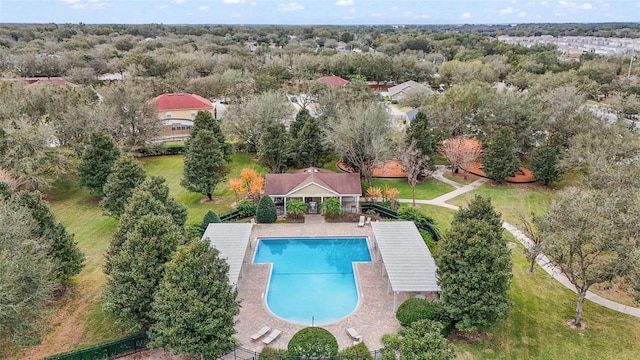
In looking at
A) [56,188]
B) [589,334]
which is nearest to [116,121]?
[56,188]

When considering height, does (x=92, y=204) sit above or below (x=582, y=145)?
below

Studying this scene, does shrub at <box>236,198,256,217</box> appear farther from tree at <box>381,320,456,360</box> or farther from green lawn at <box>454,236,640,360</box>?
tree at <box>381,320,456,360</box>

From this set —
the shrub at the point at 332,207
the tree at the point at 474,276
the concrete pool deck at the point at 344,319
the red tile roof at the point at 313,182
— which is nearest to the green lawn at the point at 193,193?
the red tile roof at the point at 313,182

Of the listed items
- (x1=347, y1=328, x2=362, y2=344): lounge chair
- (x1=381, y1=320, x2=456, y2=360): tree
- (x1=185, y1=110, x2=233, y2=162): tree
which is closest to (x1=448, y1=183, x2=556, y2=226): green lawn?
(x1=347, y1=328, x2=362, y2=344): lounge chair

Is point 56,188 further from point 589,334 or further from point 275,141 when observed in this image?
point 589,334

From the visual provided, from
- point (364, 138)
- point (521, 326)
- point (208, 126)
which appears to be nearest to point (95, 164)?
point (208, 126)

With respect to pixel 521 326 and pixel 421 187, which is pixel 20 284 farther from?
pixel 421 187
